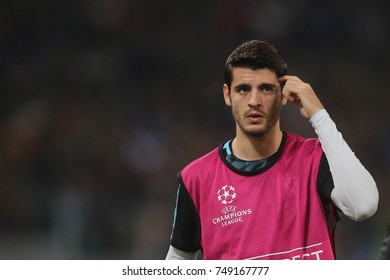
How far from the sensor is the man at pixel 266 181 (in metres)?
3.17

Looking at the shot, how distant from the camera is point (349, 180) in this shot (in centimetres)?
300

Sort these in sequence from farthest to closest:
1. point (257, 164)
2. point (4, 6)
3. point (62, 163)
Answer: point (4, 6) → point (62, 163) → point (257, 164)

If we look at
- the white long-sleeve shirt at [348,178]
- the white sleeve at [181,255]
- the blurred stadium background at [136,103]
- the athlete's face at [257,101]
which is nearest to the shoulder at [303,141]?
the athlete's face at [257,101]

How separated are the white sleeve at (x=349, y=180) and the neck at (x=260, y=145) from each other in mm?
342

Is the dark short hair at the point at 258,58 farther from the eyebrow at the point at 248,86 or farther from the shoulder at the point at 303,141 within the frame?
the shoulder at the point at 303,141

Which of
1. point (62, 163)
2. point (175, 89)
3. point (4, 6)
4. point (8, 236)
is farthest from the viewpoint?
point (4, 6)

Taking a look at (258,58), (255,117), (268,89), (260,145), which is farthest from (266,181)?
(258,58)

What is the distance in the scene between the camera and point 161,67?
30.7ft

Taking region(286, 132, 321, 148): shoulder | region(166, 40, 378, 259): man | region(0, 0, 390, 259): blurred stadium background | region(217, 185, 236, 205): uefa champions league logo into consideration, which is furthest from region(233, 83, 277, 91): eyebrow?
region(0, 0, 390, 259): blurred stadium background

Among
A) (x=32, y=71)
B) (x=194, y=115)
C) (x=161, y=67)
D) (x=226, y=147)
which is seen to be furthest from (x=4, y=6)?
(x=226, y=147)

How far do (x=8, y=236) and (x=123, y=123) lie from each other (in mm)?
1806

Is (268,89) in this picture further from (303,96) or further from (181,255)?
(181,255)

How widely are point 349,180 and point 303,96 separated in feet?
1.28

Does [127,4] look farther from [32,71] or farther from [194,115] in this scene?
[194,115]
